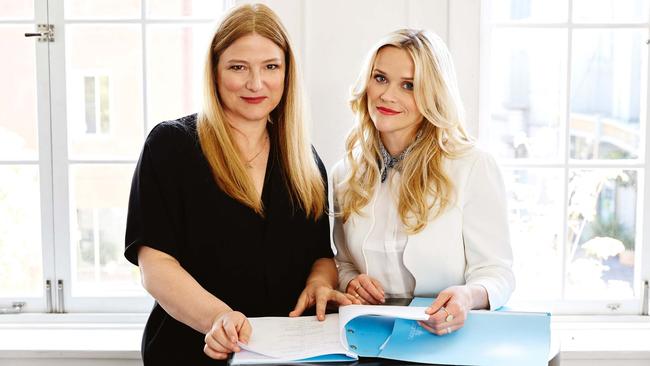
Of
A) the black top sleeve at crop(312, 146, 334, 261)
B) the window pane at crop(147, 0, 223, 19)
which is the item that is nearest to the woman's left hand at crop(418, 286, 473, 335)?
the black top sleeve at crop(312, 146, 334, 261)

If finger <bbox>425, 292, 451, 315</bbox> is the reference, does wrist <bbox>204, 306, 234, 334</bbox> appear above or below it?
below

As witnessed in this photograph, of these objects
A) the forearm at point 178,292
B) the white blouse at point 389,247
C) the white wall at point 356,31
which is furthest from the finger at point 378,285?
the white wall at point 356,31

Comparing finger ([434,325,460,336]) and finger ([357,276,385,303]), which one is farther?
finger ([357,276,385,303])

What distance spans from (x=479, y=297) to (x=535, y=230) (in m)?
1.13

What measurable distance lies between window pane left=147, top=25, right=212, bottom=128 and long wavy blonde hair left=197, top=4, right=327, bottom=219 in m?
0.84

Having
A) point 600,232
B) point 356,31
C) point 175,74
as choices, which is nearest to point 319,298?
point 356,31

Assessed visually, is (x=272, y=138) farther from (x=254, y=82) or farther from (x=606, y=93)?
(x=606, y=93)

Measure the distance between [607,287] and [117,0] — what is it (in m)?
2.17

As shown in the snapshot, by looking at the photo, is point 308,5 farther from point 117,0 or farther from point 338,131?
point 117,0

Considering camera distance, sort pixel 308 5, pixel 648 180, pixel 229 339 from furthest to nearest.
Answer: pixel 648 180 → pixel 308 5 → pixel 229 339

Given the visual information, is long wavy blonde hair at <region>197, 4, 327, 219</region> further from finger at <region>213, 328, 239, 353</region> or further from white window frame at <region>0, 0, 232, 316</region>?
white window frame at <region>0, 0, 232, 316</region>

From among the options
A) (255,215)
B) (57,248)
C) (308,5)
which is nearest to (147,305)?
(57,248)

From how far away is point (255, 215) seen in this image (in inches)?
75.2

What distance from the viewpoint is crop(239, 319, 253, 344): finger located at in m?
1.55
